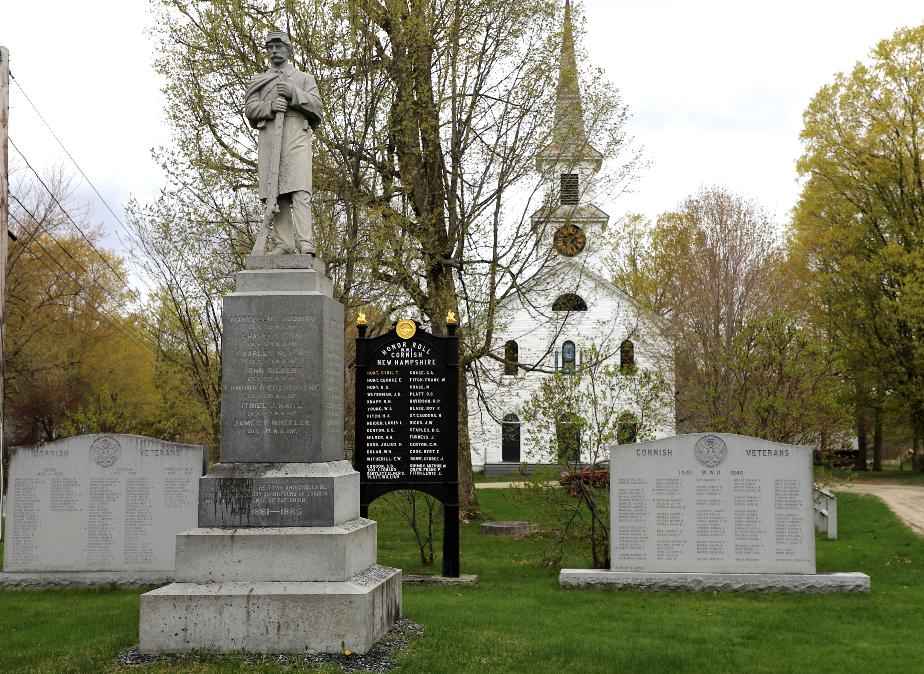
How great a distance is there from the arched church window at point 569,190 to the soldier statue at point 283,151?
12024 millimetres

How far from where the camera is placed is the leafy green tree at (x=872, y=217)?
3247 cm

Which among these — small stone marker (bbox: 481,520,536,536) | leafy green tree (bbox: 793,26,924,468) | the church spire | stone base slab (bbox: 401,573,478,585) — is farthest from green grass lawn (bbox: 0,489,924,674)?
leafy green tree (bbox: 793,26,924,468)

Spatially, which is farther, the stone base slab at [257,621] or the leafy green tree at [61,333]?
the leafy green tree at [61,333]

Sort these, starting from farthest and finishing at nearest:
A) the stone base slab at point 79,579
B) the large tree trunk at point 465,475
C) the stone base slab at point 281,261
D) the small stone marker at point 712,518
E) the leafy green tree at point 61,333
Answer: the leafy green tree at point 61,333
the large tree trunk at point 465,475
the stone base slab at point 79,579
the small stone marker at point 712,518
the stone base slab at point 281,261

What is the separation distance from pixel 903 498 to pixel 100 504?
2153cm

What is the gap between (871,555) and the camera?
15164 millimetres

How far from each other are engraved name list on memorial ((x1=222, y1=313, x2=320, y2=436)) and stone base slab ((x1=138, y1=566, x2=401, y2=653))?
152 centimetres

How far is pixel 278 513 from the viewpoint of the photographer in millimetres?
8172

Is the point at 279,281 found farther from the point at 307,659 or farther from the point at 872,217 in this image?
the point at 872,217

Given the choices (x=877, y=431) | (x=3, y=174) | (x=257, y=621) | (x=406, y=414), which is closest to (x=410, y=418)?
(x=406, y=414)

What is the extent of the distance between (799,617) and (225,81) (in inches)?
594

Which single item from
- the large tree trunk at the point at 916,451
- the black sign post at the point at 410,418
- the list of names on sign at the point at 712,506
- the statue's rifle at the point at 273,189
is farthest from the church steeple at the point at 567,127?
the large tree trunk at the point at 916,451

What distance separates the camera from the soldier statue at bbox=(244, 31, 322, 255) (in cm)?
888

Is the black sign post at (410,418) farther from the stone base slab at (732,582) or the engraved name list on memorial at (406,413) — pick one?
the stone base slab at (732,582)
